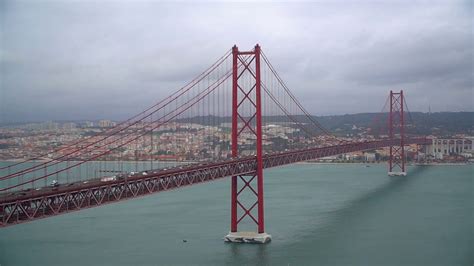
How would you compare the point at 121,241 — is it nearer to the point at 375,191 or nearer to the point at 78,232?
the point at 78,232

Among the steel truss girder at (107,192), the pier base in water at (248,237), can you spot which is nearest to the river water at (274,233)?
the pier base in water at (248,237)

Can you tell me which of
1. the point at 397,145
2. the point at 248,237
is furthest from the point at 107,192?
the point at 397,145

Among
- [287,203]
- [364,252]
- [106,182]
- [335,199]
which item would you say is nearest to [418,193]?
[335,199]

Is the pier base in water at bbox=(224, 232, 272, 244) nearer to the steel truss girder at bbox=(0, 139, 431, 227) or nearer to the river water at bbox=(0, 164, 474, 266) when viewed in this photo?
the river water at bbox=(0, 164, 474, 266)

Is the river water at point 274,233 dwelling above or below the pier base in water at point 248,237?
below

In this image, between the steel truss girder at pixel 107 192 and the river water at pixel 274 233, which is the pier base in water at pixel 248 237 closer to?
the river water at pixel 274 233

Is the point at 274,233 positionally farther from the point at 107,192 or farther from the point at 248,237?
the point at 107,192

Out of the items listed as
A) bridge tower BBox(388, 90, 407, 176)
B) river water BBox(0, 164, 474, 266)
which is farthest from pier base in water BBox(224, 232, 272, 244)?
bridge tower BBox(388, 90, 407, 176)
